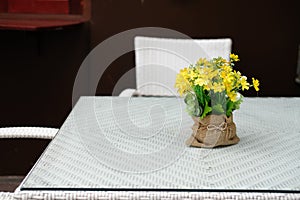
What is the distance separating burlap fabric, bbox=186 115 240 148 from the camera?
1.79 m

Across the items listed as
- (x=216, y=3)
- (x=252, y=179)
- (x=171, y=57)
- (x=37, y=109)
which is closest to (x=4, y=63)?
(x=37, y=109)

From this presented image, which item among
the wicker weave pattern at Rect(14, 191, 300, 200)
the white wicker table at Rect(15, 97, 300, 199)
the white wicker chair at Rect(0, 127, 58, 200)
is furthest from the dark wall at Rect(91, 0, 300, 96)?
the wicker weave pattern at Rect(14, 191, 300, 200)

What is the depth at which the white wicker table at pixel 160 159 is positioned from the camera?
144 cm

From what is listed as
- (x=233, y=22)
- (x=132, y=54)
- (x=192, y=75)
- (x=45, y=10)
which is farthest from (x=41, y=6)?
(x=192, y=75)

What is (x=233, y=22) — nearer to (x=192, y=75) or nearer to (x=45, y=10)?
(x=45, y=10)

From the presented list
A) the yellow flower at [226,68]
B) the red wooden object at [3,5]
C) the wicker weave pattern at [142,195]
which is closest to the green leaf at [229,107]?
the yellow flower at [226,68]

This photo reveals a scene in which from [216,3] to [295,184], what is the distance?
2.11 m

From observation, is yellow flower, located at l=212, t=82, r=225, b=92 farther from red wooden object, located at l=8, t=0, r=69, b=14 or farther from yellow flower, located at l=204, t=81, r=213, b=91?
red wooden object, located at l=8, t=0, r=69, b=14

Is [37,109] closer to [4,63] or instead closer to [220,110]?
[4,63]

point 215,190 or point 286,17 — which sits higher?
point 286,17

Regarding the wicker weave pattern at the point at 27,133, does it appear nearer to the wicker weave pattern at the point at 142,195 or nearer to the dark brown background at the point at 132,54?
the wicker weave pattern at the point at 142,195

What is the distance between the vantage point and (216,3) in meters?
3.42

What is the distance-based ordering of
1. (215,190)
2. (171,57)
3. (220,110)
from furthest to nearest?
(171,57)
(220,110)
(215,190)

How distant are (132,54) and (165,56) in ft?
1.48
